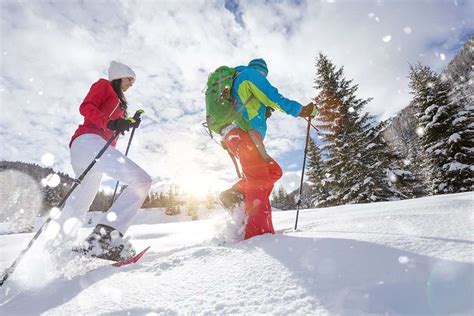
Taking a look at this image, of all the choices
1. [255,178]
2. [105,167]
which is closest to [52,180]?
[105,167]

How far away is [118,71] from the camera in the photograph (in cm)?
385

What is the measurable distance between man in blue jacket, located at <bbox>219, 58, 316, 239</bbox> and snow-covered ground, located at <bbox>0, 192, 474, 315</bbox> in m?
0.86

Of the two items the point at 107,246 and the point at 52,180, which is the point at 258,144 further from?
the point at 52,180

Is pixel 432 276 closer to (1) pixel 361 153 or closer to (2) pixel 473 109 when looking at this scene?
(1) pixel 361 153

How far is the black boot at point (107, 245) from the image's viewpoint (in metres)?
2.84

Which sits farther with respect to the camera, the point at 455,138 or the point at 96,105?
the point at 455,138

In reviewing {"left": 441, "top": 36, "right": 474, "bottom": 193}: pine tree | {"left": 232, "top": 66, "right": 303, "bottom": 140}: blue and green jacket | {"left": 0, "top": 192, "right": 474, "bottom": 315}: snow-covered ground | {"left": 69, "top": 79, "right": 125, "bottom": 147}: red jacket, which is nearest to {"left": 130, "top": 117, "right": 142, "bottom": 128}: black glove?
{"left": 69, "top": 79, "right": 125, "bottom": 147}: red jacket

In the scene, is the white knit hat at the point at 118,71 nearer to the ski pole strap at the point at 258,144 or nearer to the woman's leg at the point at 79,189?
the woman's leg at the point at 79,189

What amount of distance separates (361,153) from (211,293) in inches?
701

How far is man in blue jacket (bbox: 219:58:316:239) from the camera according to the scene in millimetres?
3465

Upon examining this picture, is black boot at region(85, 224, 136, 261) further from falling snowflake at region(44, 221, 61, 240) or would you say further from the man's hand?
the man's hand

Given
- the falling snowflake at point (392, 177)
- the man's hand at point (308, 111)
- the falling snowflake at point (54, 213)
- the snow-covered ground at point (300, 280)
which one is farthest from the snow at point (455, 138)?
Result: the falling snowflake at point (54, 213)

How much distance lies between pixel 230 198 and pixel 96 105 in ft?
6.61

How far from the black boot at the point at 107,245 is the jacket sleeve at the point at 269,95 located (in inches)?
90.8
